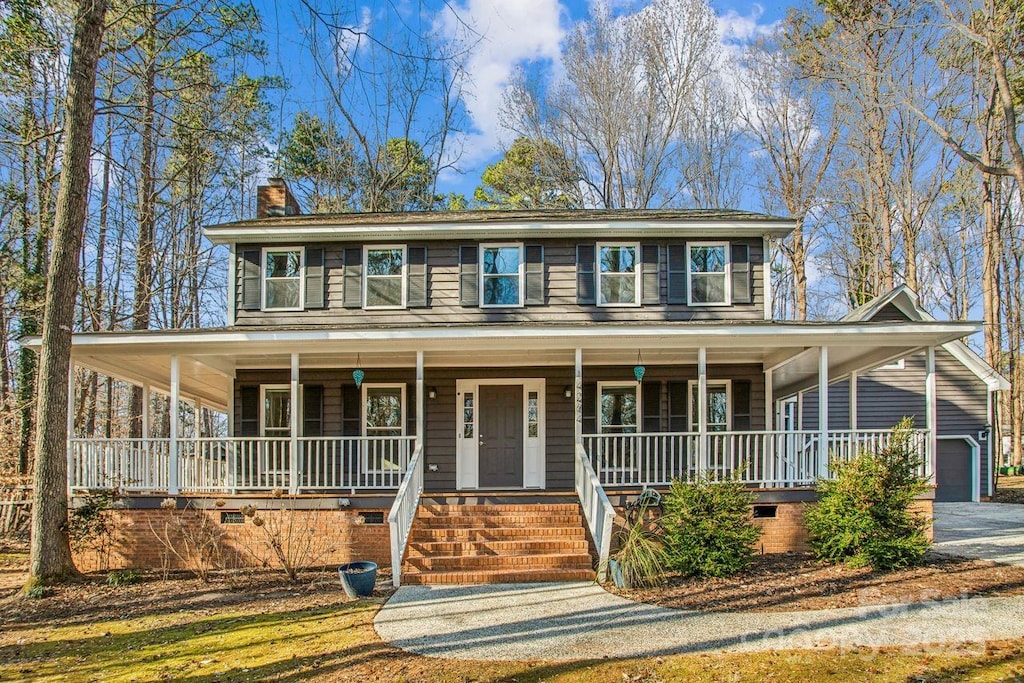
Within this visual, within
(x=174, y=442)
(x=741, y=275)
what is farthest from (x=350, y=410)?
(x=741, y=275)

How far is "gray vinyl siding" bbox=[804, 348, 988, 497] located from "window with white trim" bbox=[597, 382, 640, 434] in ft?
27.5

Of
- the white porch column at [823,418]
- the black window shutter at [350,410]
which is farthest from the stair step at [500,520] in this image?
the white porch column at [823,418]

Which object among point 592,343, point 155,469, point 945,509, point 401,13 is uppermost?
point 401,13

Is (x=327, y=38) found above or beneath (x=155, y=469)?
above

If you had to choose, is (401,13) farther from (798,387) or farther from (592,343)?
(798,387)

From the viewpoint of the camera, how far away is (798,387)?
15898 millimetres

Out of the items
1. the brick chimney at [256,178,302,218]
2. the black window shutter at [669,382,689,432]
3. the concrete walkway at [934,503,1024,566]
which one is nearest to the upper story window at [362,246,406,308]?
the brick chimney at [256,178,302,218]

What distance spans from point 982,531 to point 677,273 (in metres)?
6.95

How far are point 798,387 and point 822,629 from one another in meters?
9.96

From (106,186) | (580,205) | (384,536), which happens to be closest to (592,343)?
(384,536)

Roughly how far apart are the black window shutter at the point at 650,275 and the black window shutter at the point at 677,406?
66.3 inches

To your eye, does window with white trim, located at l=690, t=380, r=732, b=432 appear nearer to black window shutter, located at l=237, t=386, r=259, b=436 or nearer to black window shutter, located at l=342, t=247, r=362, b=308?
black window shutter, located at l=342, t=247, r=362, b=308

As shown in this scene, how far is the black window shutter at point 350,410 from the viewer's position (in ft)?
44.4

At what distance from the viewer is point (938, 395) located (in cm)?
1881
